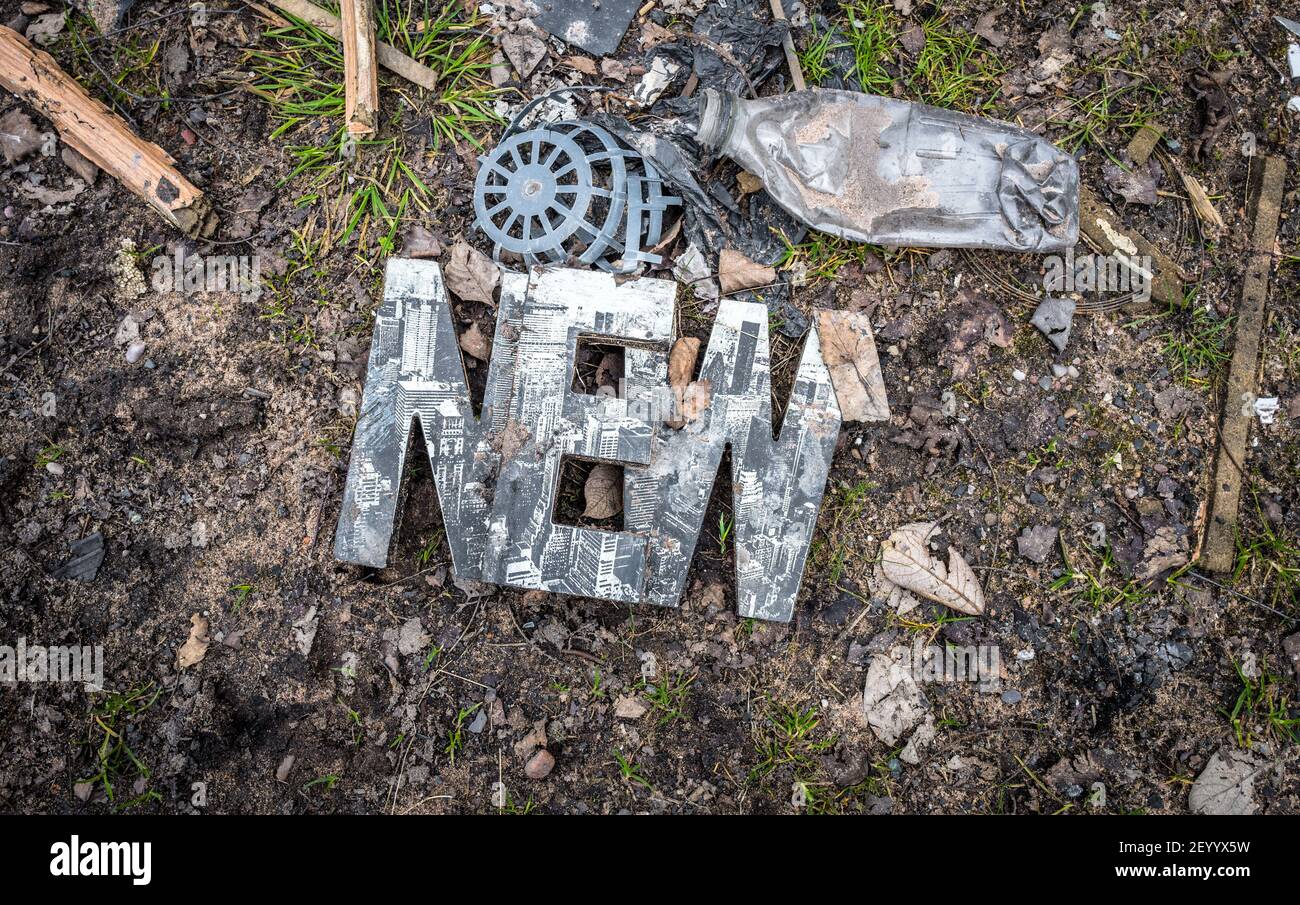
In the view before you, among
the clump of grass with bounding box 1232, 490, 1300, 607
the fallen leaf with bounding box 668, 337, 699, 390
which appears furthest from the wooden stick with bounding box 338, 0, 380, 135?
the clump of grass with bounding box 1232, 490, 1300, 607

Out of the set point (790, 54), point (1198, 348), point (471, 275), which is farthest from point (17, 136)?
point (1198, 348)

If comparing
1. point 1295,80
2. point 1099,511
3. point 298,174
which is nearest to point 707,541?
point 1099,511

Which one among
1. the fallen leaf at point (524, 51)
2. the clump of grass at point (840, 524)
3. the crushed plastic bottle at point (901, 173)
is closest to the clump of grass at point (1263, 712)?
the clump of grass at point (840, 524)

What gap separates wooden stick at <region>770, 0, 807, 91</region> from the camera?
3.88m

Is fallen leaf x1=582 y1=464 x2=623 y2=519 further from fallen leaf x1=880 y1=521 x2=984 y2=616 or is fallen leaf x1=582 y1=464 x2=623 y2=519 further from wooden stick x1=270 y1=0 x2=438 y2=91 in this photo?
wooden stick x1=270 y1=0 x2=438 y2=91

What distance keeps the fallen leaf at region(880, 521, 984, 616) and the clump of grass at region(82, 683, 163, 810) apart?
3.52 metres

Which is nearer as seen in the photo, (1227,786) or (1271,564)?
(1227,786)

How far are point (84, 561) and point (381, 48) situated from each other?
2884 millimetres

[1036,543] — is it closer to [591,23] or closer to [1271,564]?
[1271,564]

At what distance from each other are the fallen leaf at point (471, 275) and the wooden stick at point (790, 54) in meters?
→ 1.74

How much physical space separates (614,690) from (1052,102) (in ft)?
11.8

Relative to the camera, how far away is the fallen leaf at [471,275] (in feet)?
12.5

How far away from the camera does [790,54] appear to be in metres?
3.91
